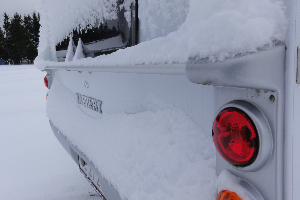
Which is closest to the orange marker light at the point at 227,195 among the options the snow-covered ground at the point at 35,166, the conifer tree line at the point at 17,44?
the snow-covered ground at the point at 35,166

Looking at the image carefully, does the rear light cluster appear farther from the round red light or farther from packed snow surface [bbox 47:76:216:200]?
packed snow surface [bbox 47:76:216:200]

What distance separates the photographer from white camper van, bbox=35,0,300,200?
54cm

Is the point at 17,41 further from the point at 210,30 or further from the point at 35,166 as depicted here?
the point at 210,30

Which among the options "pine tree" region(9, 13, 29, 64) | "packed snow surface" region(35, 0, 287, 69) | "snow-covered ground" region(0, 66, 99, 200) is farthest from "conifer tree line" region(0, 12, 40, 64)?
"packed snow surface" region(35, 0, 287, 69)

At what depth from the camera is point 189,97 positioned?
90 cm

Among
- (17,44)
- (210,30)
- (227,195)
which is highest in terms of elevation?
(17,44)

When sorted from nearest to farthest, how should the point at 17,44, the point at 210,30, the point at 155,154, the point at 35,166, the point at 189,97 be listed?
the point at 210,30
the point at 189,97
the point at 155,154
the point at 35,166
the point at 17,44

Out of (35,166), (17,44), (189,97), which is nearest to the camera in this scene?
(189,97)

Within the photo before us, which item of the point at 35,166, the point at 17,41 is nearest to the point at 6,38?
the point at 17,41

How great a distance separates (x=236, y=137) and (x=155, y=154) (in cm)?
45

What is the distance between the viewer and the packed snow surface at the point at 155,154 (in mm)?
852

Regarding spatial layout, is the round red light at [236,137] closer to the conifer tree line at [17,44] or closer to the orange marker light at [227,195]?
the orange marker light at [227,195]

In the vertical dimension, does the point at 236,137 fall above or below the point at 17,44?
below

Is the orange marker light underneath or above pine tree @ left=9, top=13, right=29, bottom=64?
underneath
